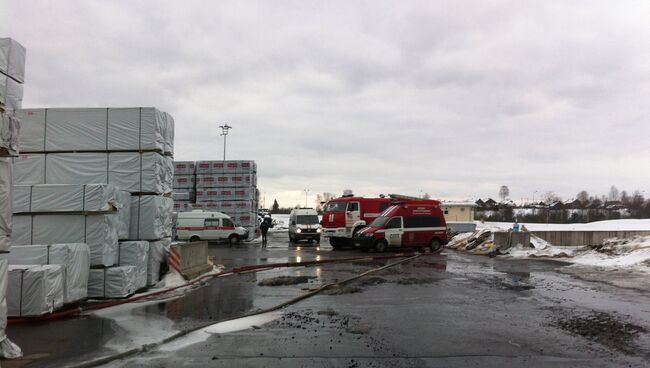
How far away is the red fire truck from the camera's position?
27.5m

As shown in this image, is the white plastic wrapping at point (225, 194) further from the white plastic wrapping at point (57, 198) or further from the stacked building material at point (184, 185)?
the white plastic wrapping at point (57, 198)

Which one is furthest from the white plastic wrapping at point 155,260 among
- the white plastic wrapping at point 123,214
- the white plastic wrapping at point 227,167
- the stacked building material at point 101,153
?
the white plastic wrapping at point 227,167

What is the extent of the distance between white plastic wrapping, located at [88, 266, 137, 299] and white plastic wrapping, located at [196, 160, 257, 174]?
25.6 metres

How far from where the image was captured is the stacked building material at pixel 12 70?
7062mm

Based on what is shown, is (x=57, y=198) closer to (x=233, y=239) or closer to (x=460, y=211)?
(x=233, y=239)

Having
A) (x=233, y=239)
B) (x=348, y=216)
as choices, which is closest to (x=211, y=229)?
(x=233, y=239)

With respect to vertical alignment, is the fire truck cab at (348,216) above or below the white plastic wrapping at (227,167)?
below

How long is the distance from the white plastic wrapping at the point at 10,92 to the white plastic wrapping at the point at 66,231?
151 inches

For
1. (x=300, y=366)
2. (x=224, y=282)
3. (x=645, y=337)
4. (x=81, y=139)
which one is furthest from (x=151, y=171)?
(x=645, y=337)

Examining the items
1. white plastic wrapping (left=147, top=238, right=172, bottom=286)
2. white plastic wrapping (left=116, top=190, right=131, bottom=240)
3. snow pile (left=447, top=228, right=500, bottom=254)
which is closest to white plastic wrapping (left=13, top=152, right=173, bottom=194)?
white plastic wrapping (left=116, top=190, right=131, bottom=240)

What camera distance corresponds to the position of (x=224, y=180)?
3706 cm

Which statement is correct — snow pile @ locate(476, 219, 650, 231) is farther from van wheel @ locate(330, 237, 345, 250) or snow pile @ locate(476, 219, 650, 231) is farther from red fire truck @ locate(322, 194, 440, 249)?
van wheel @ locate(330, 237, 345, 250)

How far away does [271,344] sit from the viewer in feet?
23.2

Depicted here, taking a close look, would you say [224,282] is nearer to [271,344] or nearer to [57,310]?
[57,310]
